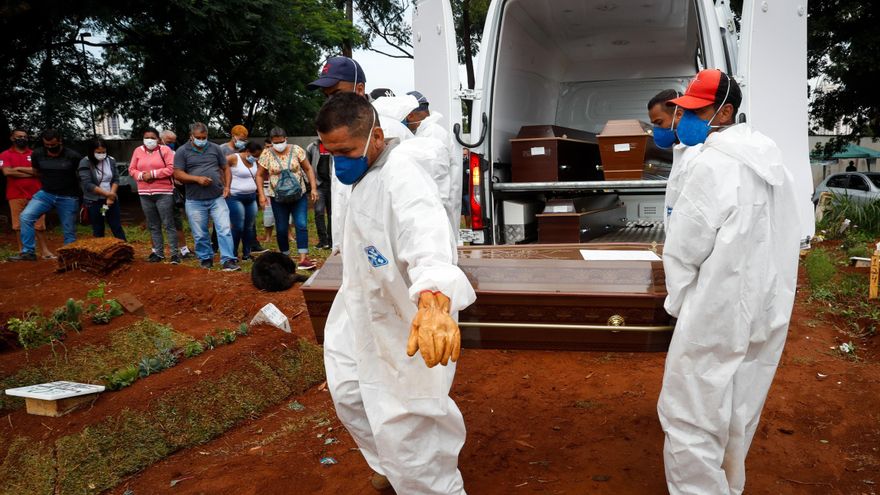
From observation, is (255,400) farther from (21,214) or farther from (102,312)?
(21,214)

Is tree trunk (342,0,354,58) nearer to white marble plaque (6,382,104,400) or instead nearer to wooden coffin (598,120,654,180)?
wooden coffin (598,120,654,180)

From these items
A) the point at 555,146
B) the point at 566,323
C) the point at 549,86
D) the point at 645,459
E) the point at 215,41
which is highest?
the point at 215,41

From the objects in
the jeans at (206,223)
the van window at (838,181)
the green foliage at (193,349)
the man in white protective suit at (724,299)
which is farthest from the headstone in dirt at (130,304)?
the van window at (838,181)

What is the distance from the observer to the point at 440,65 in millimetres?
4781

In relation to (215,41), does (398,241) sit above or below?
below

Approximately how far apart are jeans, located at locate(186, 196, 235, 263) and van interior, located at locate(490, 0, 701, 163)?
3274 mm

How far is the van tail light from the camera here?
15.8ft

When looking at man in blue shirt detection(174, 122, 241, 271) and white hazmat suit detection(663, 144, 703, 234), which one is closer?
white hazmat suit detection(663, 144, 703, 234)

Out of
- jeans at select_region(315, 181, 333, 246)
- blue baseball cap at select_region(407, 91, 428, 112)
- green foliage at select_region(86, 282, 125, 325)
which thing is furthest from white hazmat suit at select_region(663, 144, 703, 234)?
jeans at select_region(315, 181, 333, 246)

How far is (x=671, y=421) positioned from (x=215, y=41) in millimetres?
13193

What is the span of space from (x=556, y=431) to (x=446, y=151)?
1.86 m

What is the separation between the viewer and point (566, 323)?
2809mm

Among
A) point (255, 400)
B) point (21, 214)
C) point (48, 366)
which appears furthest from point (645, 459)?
point (21, 214)

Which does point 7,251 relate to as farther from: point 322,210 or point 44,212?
point 322,210
